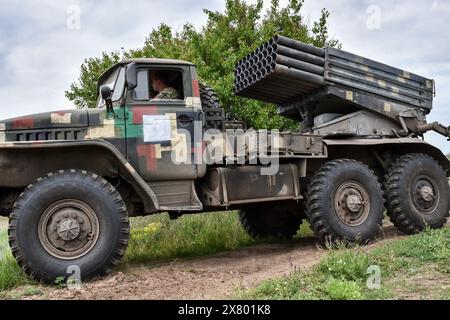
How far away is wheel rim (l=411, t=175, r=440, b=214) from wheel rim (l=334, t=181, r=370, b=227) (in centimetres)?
95

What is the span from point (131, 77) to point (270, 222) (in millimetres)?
3705

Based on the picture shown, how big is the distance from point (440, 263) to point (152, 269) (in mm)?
3213

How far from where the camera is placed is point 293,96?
28.3 ft

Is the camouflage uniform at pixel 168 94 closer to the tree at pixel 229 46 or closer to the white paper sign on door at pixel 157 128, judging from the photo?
the white paper sign on door at pixel 157 128

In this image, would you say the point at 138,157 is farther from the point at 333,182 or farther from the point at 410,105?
the point at 410,105

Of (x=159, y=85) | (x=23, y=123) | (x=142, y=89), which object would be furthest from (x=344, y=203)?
(x=23, y=123)

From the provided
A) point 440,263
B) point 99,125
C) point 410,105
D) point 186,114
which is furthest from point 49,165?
point 410,105

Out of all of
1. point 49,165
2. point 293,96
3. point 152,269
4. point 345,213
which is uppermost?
point 293,96

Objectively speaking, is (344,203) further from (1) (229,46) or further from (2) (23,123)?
(1) (229,46)

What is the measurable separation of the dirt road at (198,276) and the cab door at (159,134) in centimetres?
113

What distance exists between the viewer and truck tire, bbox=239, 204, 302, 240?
28.7 feet

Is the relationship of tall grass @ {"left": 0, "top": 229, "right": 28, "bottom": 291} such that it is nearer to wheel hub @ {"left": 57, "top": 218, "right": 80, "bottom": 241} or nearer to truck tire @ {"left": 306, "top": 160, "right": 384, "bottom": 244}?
wheel hub @ {"left": 57, "top": 218, "right": 80, "bottom": 241}

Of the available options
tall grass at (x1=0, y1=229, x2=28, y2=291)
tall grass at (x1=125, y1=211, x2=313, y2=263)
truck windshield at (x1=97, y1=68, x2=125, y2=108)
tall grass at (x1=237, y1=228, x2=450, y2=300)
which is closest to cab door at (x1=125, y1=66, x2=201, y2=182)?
truck windshield at (x1=97, y1=68, x2=125, y2=108)
